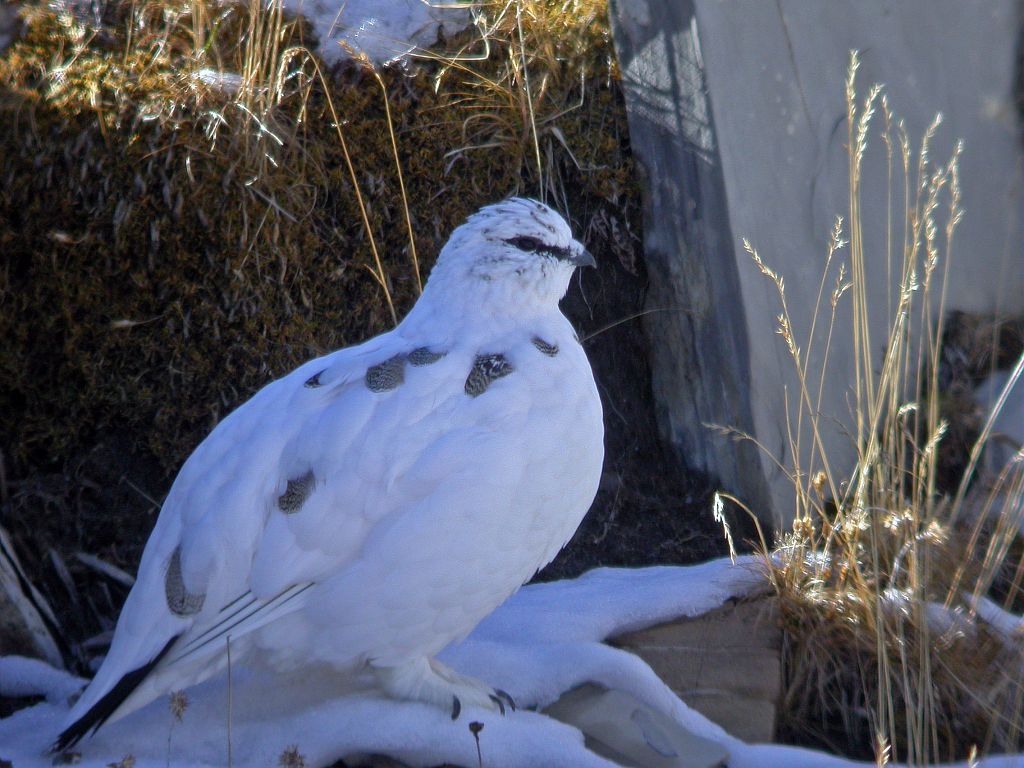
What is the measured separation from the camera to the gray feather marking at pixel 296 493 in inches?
74.9

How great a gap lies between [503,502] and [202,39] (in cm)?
196

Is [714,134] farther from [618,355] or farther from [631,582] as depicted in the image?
[631,582]

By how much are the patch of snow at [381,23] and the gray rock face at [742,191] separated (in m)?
0.57

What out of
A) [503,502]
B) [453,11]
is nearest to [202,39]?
[453,11]

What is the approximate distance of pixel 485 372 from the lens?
2000 mm

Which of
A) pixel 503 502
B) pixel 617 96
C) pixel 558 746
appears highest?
pixel 617 96

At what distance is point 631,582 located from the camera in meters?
2.64

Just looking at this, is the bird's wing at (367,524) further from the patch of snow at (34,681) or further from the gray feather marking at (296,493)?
the patch of snow at (34,681)

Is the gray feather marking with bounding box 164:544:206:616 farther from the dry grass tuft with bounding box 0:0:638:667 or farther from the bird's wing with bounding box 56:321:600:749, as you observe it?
the dry grass tuft with bounding box 0:0:638:667

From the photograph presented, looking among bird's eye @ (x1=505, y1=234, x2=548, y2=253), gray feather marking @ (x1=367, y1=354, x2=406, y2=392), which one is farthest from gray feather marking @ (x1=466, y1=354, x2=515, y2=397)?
bird's eye @ (x1=505, y1=234, x2=548, y2=253)

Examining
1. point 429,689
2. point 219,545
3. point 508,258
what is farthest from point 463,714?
point 508,258

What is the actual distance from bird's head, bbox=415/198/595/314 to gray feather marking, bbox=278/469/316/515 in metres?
0.47

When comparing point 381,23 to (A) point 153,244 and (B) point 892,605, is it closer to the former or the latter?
(A) point 153,244

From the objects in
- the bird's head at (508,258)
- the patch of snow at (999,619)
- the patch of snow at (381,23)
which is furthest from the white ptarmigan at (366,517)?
the patch of snow at (381,23)
